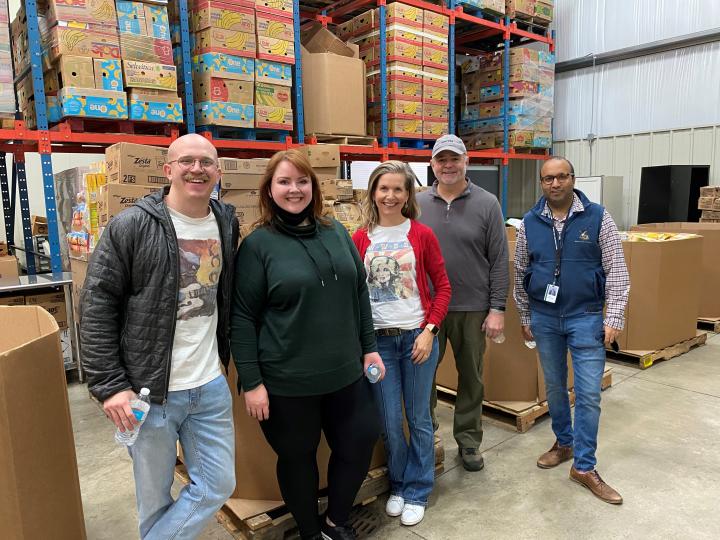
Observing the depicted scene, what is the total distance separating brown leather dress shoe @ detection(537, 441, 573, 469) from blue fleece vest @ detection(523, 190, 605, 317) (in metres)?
0.89

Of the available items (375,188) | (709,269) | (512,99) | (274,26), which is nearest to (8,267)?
(274,26)

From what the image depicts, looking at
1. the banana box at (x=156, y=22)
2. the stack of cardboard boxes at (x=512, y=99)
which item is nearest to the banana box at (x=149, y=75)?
the banana box at (x=156, y=22)

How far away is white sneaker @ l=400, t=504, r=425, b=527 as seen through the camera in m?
2.47

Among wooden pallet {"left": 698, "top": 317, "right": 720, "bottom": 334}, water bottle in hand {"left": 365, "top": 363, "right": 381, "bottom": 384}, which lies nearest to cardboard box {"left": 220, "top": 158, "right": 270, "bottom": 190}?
water bottle in hand {"left": 365, "top": 363, "right": 381, "bottom": 384}

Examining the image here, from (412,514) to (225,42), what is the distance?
4430 millimetres

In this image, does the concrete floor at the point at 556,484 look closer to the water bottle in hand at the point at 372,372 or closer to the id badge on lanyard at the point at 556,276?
the water bottle in hand at the point at 372,372

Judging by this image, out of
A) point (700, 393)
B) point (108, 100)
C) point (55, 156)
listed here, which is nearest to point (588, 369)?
point (700, 393)

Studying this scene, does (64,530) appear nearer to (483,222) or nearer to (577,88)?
(483,222)

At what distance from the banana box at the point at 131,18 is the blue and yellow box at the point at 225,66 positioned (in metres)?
0.59

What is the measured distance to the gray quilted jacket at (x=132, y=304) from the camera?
1.55m

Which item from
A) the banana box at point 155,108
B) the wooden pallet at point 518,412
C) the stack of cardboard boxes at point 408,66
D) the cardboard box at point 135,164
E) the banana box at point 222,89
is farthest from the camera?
the stack of cardboard boxes at point 408,66

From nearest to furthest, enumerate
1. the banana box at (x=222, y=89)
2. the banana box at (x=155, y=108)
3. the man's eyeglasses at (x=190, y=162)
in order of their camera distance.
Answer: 1. the man's eyeglasses at (x=190, y=162)
2. the banana box at (x=155, y=108)
3. the banana box at (x=222, y=89)

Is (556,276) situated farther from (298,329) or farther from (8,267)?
(8,267)

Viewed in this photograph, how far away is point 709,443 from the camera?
130 inches
